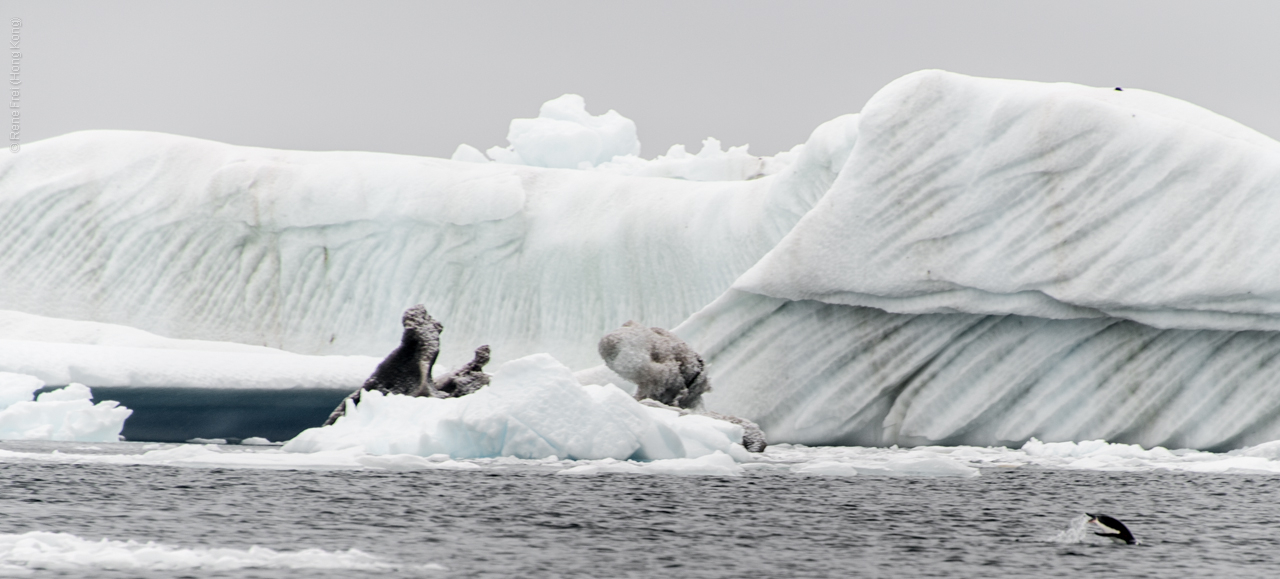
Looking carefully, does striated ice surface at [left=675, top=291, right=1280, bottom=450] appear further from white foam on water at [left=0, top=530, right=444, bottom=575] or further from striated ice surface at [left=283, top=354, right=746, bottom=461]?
white foam on water at [left=0, top=530, right=444, bottom=575]

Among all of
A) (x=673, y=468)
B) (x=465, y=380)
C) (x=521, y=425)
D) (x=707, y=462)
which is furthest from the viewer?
(x=465, y=380)

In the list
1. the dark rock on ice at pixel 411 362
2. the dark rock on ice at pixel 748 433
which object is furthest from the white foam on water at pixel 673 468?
the dark rock on ice at pixel 411 362

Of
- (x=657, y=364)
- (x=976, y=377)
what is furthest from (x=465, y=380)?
(x=976, y=377)

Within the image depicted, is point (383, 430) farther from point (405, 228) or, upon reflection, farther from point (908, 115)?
point (405, 228)

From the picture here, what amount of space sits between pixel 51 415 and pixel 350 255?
6499mm

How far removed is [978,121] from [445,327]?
7615 millimetres

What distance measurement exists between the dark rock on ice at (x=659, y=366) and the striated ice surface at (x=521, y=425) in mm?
1737

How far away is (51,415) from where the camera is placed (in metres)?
11.5

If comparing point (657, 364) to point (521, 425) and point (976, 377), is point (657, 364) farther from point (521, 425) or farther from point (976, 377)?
point (976, 377)

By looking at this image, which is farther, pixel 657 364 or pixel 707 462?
pixel 657 364

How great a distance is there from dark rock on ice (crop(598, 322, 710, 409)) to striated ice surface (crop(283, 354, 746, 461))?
1.75 meters

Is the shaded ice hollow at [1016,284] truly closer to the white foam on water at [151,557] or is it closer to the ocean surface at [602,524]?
the ocean surface at [602,524]

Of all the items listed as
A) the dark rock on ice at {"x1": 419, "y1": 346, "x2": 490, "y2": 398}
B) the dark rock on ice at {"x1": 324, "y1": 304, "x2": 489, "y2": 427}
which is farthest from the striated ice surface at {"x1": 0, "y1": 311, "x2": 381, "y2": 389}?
the dark rock on ice at {"x1": 324, "y1": 304, "x2": 489, "y2": 427}

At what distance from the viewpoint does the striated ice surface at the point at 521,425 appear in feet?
29.8
